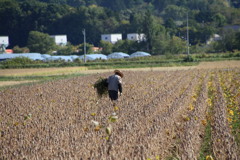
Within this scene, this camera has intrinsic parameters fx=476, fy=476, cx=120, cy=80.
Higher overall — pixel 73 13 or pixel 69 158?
pixel 73 13

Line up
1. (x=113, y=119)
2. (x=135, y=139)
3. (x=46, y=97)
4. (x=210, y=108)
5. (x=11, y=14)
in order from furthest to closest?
(x=11, y=14) → (x=46, y=97) → (x=210, y=108) → (x=113, y=119) → (x=135, y=139)

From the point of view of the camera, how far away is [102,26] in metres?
145

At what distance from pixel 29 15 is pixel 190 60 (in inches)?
3892

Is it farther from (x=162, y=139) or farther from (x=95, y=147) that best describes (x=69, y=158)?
(x=162, y=139)

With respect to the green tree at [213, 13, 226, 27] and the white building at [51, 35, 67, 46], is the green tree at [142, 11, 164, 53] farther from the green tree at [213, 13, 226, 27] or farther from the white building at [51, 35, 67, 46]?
the green tree at [213, 13, 226, 27]

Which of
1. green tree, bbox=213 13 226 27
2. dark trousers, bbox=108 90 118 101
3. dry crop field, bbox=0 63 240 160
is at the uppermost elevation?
green tree, bbox=213 13 226 27

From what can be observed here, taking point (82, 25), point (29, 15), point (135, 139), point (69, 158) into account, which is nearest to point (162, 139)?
point (135, 139)

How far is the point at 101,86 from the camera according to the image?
720 inches

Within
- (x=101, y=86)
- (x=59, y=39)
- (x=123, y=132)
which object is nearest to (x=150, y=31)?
(x=59, y=39)

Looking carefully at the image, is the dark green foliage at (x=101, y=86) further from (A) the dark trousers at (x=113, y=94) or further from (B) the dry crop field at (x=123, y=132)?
(B) the dry crop field at (x=123, y=132)

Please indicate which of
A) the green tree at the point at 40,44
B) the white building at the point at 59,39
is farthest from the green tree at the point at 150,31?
the white building at the point at 59,39

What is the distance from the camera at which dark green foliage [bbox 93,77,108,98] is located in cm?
1806

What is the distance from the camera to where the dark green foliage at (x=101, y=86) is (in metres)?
18.1

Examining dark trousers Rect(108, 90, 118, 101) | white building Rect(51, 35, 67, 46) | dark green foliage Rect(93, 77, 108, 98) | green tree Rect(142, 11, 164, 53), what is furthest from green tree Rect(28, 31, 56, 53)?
dark trousers Rect(108, 90, 118, 101)
